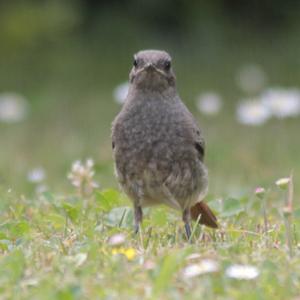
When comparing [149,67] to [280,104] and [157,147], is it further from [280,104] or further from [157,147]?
[280,104]

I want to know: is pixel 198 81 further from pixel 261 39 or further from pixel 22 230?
pixel 22 230

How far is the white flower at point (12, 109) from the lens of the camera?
10062 mm

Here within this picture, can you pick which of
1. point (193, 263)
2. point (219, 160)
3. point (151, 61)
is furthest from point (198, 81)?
point (193, 263)

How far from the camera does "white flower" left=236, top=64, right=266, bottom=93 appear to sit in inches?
438

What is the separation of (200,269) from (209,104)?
6.08 metres

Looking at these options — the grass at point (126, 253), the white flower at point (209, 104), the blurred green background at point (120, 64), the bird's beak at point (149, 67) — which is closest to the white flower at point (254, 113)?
the blurred green background at point (120, 64)

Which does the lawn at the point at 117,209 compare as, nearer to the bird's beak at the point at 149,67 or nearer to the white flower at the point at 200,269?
the white flower at the point at 200,269

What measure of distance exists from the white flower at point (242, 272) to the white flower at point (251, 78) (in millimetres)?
7238

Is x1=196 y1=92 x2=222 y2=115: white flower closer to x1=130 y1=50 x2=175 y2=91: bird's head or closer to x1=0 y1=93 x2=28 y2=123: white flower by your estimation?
x1=0 y1=93 x2=28 y2=123: white flower

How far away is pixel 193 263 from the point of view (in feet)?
13.2

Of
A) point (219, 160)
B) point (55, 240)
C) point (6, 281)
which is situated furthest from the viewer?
point (219, 160)

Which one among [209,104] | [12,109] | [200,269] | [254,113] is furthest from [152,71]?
[12,109]

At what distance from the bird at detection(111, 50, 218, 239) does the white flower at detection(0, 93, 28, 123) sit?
475 centimetres

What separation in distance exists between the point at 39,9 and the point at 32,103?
105cm
